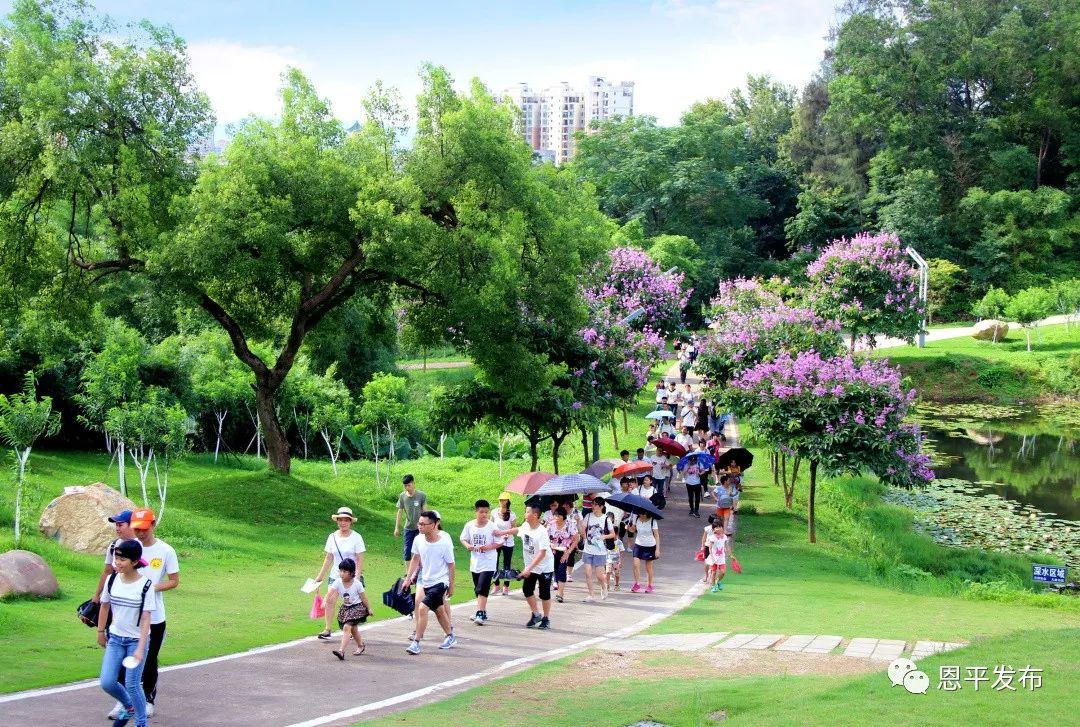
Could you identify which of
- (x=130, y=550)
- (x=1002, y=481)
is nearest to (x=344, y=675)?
(x=130, y=550)

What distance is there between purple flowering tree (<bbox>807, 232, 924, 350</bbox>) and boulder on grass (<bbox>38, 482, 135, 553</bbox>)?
32.3m

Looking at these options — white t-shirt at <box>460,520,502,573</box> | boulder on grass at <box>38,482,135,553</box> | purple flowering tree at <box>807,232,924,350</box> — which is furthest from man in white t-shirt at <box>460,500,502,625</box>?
purple flowering tree at <box>807,232,924,350</box>

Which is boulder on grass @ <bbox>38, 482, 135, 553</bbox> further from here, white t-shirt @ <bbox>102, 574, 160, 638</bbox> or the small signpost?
the small signpost

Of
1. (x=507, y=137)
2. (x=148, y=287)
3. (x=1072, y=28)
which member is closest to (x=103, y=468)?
(x=148, y=287)

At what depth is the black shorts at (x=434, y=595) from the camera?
1173 centimetres

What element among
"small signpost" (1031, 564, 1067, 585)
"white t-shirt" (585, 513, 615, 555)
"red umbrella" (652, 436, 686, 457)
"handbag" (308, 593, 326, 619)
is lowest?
"small signpost" (1031, 564, 1067, 585)

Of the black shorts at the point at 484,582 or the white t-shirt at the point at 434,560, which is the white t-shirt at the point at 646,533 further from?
the white t-shirt at the point at 434,560

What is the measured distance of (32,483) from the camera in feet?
61.6

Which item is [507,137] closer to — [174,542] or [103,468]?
[174,542]

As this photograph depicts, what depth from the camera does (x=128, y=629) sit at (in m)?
8.48

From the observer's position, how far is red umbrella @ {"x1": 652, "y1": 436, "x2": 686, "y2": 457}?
24922 millimetres

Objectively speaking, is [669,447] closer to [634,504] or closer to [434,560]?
[634,504]

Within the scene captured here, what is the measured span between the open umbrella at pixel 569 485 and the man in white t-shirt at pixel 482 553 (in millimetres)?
3459

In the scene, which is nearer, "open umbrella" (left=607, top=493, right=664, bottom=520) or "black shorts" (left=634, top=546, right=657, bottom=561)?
"open umbrella" (left=607, top=493, right=664, bottom=520)
